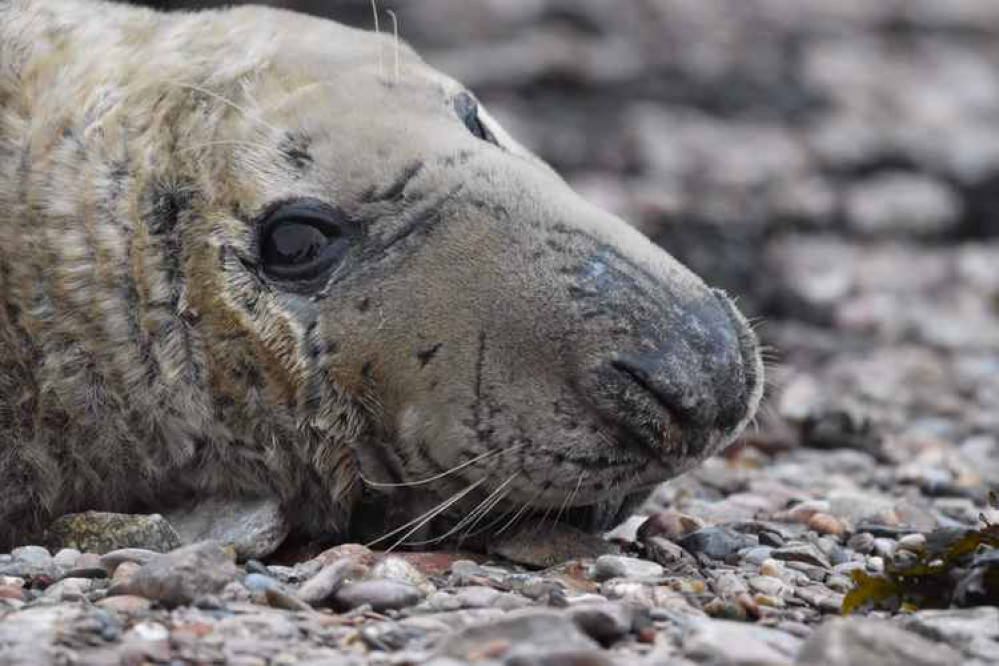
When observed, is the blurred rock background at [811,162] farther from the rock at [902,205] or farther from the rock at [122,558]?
the rock at [122,558]

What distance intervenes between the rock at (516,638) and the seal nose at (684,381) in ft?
2.88

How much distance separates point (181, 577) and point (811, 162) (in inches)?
312

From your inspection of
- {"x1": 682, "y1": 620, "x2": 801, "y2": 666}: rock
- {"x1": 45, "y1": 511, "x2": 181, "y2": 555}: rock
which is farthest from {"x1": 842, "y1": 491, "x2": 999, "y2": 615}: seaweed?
{"x1": 45, "y1": 511, "x2": 181, "y2": 555}: rock

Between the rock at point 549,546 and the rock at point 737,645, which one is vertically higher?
the rock at point 737,645

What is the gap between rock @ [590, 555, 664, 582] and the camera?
3906mm

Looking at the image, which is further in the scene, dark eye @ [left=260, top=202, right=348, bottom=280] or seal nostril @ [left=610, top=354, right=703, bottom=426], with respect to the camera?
dark eye @ [left=260, top=202, right=348, bottom=280]

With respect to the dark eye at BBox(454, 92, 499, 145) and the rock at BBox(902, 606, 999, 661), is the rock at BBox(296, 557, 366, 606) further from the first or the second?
the dark eye at BBox(454, 92, 499, 145)

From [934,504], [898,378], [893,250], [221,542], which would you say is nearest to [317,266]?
[221,542]

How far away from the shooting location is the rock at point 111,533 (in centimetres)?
406

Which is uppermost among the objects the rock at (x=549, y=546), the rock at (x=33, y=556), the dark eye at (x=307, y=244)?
the dark eye at (x=307, y=244)

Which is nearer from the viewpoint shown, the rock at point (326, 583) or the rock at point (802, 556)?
the rock at point (326, 583)

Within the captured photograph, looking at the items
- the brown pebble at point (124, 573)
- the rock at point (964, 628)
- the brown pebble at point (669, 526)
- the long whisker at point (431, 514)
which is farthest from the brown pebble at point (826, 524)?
the brown pebble at point (124, 573)

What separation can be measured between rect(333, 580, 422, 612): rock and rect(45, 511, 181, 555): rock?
2.28ft

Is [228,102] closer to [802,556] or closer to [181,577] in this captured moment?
[181,577]
